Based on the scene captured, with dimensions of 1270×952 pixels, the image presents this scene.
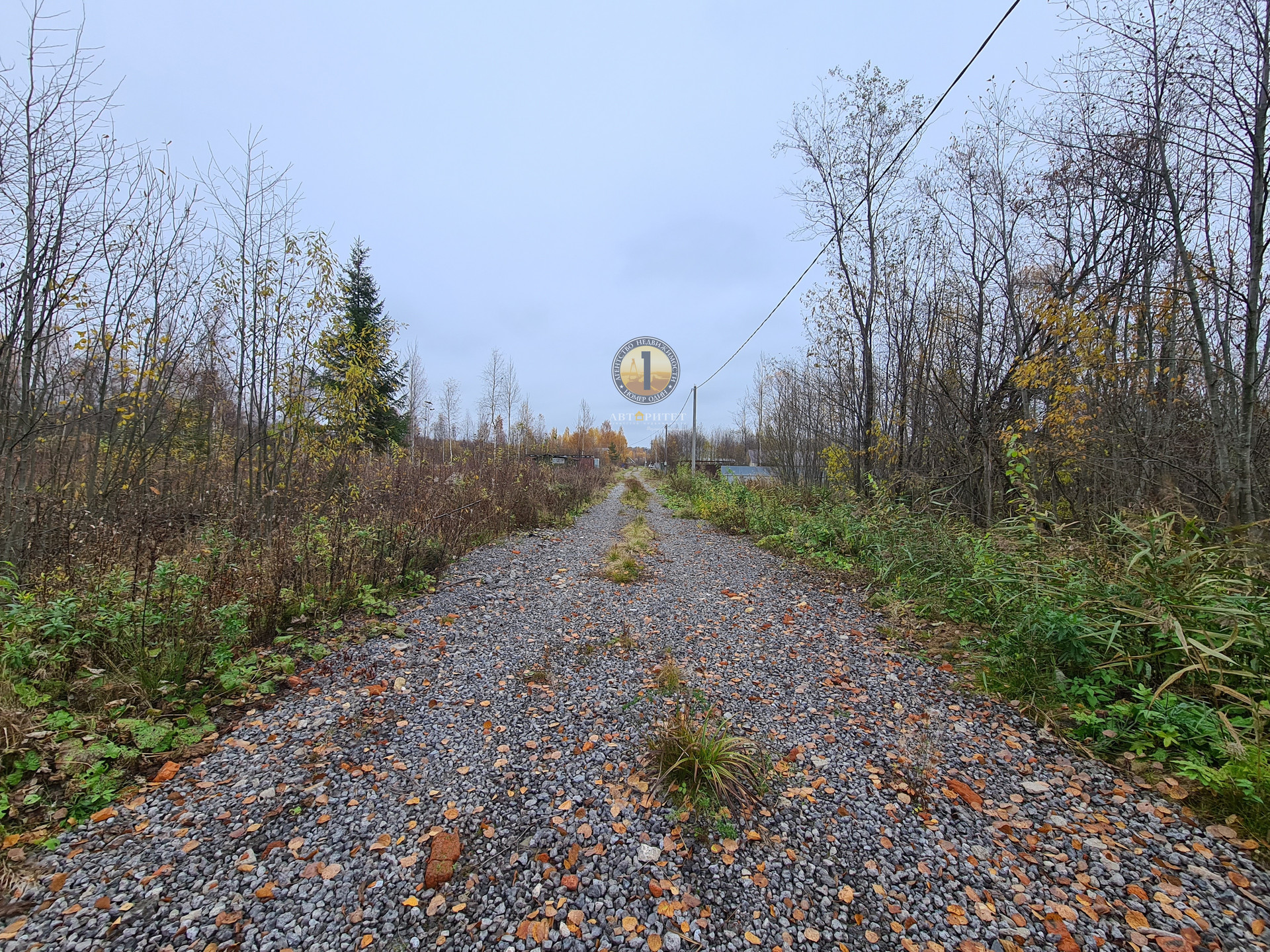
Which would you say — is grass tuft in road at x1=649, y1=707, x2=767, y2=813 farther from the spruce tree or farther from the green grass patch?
the spruce tree

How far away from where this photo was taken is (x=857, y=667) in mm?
3332

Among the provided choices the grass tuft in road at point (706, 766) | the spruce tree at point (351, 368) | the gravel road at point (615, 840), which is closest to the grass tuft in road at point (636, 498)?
the spruce tree at point (351, 368)

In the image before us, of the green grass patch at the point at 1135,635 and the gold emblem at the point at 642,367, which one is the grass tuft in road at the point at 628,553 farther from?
the gold emblem at the point at 642,367

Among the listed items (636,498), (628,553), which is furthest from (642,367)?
(628,553)

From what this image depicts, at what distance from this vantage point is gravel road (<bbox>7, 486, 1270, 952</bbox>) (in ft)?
4.78

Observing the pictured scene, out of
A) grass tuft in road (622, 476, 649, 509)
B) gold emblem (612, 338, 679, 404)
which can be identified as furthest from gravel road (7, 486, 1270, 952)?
gold emblem (612, 338, 679, 404)

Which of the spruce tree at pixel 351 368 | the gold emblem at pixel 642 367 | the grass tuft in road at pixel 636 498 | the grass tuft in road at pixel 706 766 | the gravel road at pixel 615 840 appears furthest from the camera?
the gold emblem at pixel 642 367

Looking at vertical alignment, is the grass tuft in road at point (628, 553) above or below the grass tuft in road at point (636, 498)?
below

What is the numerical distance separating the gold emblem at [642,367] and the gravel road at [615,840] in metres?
14.3

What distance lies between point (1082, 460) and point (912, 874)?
6.68 m

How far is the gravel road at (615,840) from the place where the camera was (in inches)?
57.3

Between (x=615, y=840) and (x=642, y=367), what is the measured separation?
1583 cm

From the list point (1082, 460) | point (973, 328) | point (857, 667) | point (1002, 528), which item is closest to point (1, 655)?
point (857, 667)

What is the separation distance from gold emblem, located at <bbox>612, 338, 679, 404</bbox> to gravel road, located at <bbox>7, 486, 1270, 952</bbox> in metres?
14.3
